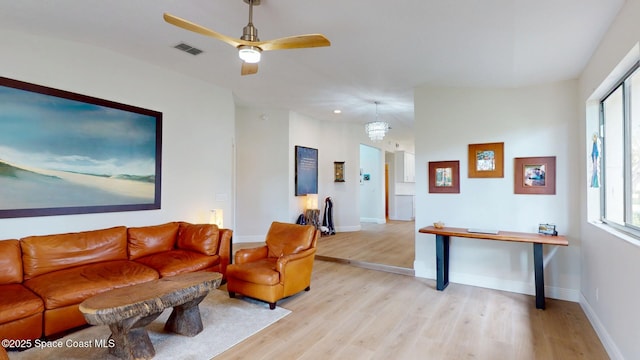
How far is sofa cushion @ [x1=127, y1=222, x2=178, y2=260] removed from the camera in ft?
11.9

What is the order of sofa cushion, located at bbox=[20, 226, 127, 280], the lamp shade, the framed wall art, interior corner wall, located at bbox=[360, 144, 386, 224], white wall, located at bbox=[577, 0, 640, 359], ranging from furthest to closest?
interior corner wall, located at bbox=[360, 144, 386, 224] < the framed wall art < the lamp shade < sofa cushion, located at bbox=[20, 226, 127, 280] < white wall, located at bbox=[577, 0, 640, 359]

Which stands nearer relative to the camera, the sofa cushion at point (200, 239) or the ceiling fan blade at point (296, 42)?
the ceiling fan blade at point (296, 42)

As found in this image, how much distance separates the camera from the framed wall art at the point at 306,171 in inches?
274

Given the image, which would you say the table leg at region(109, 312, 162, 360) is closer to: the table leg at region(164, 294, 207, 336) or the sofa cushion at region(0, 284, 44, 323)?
the table leg at region(164, 294, 207, 336)

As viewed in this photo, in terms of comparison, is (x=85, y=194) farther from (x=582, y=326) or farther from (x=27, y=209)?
(x=582, y=326)

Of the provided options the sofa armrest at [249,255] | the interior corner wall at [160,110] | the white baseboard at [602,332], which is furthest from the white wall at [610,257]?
the interior corner wall at [160,110]

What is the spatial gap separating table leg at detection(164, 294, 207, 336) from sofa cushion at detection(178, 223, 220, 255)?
117 cm

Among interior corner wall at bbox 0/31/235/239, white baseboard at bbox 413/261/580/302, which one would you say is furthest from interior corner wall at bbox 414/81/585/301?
interior corner wall at bbox 0/31/235/239

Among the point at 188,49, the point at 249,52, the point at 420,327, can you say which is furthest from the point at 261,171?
the point at 420,327

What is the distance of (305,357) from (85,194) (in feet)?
10.3

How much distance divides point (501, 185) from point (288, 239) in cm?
292

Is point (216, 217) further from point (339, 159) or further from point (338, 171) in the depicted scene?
point (339, 159)

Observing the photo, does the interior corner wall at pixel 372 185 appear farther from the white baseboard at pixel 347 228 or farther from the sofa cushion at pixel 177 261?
the sofa cushion at pixel 177 261

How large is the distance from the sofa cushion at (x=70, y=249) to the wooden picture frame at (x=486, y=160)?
463 centimetres
